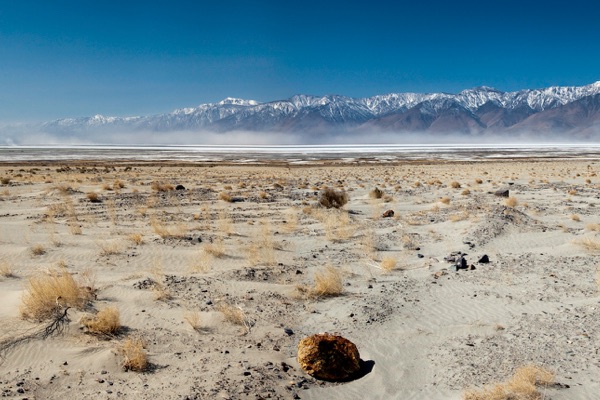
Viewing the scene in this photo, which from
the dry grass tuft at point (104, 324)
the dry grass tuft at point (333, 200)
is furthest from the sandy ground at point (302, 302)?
the dry grass tuft at point (333, 200)

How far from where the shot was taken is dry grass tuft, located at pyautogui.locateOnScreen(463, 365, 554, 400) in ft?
14.7

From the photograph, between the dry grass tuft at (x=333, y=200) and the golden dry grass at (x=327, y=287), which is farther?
the dry grass tuft at (x=333, y=200)

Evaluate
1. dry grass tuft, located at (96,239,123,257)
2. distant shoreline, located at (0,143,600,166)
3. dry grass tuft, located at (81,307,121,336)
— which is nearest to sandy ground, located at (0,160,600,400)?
dry grass tuft, located at (96,239,123,257)

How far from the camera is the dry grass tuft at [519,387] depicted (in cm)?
448

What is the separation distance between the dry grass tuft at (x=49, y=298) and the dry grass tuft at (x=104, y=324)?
59cm

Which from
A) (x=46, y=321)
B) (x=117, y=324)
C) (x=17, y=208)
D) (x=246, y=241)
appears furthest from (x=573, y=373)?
(x=17, y=208)

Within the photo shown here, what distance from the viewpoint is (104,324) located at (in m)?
5.88

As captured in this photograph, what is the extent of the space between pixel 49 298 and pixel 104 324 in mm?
1008

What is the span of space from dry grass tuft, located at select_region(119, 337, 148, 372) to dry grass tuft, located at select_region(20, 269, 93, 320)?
1492mm

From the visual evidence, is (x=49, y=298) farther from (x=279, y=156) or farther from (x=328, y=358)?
(x=279, y=156)

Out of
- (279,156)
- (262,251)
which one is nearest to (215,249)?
(262,251)

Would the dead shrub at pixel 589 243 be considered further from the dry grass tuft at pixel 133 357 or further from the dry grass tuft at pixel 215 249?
the dry grass tuft at pixel 133 357

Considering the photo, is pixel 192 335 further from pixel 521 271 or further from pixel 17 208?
pixel 17 208

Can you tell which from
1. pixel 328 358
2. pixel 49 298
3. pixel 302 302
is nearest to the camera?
pixel 328 358
